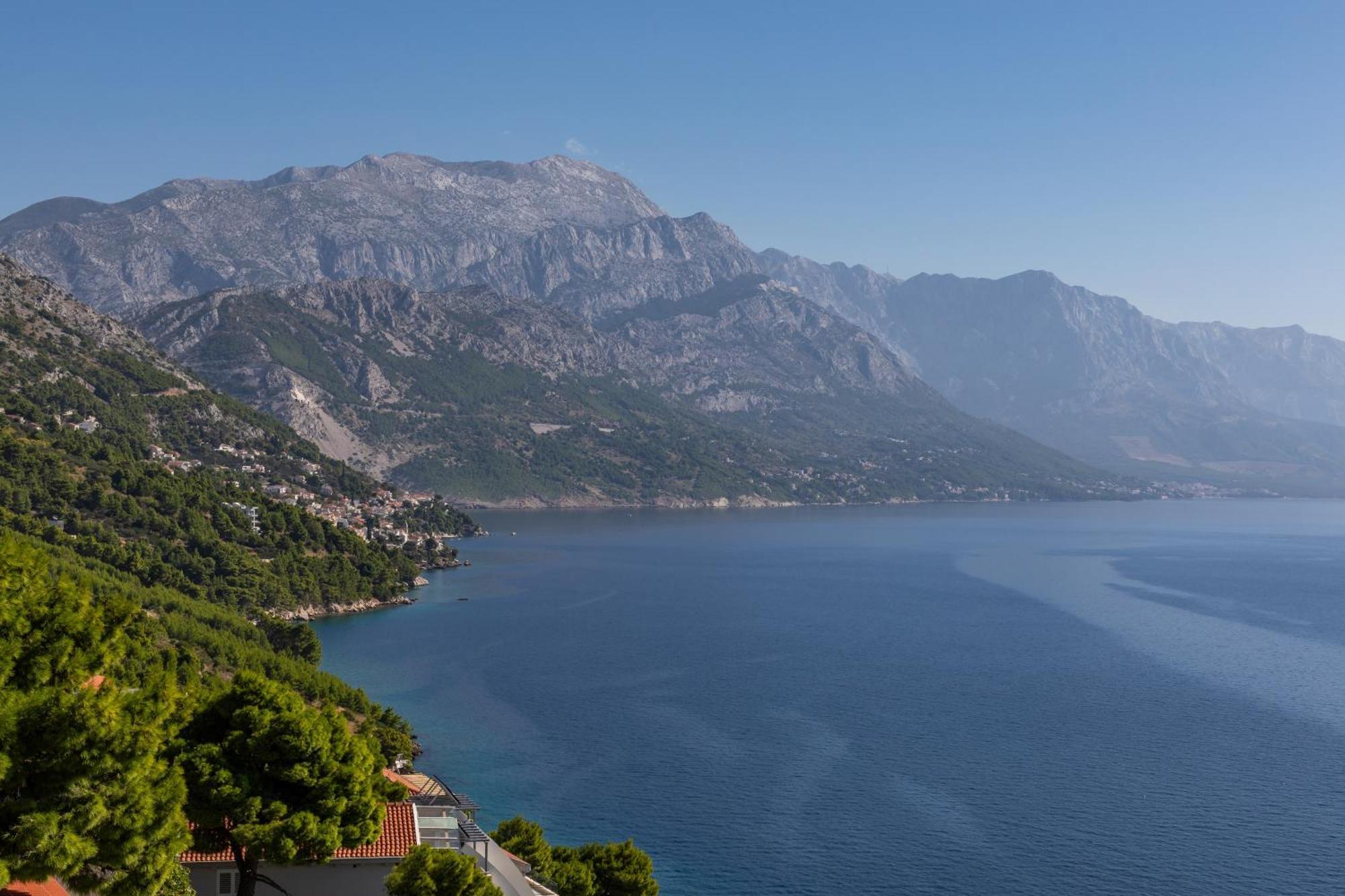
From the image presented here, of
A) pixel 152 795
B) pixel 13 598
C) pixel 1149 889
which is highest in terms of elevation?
pixel 13 598

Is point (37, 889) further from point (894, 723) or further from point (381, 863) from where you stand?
point (894, 723)

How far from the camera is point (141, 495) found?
101625mm

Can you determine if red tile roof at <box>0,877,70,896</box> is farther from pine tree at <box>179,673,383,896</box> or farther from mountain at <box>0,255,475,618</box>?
mountain at <box>0,255,475,618</box>

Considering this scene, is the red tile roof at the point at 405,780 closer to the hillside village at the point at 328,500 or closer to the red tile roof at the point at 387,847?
the red tile roof at the point at 387,847

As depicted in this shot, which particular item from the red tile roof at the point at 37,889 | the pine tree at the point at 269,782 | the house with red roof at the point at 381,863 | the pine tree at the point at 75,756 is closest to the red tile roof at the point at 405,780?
the house with red roof at the point at 381,863

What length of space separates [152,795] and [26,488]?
8134 centimetres

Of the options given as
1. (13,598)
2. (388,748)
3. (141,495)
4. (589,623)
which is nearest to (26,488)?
(141,495)

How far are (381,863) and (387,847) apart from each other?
0.41 m

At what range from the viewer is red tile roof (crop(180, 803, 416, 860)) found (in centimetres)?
2683

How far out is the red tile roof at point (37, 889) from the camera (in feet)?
69.8

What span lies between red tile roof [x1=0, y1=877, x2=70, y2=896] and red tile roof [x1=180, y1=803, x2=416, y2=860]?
3516mm

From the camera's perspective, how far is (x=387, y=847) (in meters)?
28.5

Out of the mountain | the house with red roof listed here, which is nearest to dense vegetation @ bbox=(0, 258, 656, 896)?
the mountain

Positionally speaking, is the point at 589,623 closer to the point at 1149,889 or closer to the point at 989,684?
the point at 989,684
